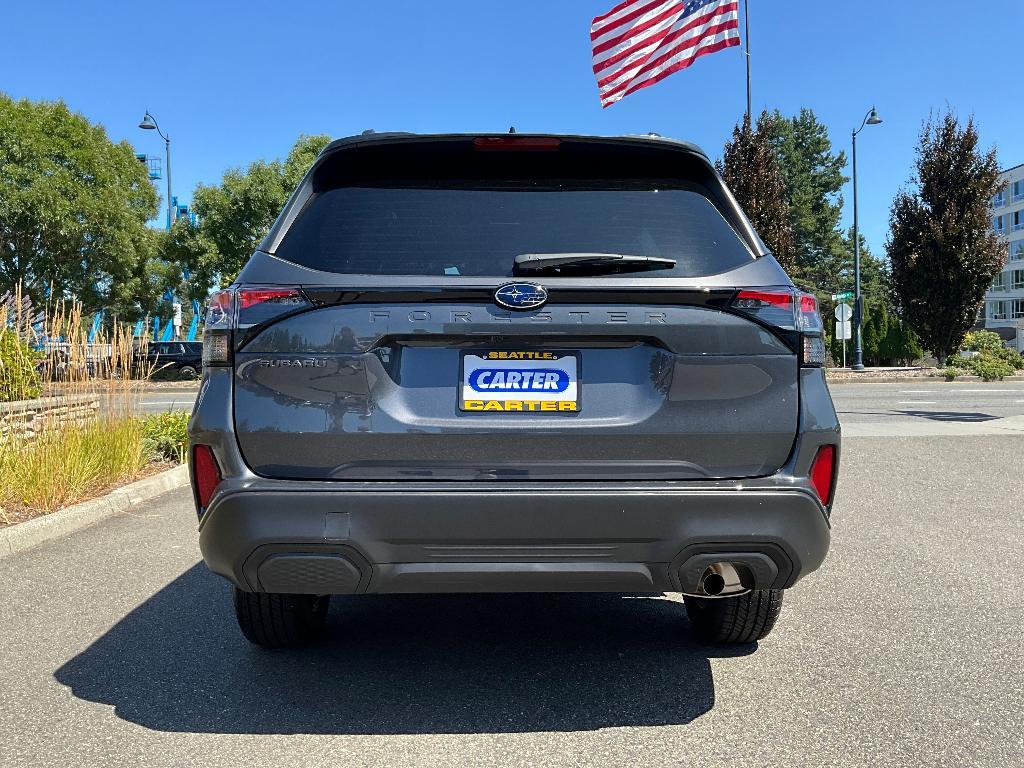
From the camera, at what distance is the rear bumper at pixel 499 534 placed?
2609mm

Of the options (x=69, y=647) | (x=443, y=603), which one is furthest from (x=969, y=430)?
(x=69, y=647)

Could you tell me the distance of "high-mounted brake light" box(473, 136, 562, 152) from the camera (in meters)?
3.00

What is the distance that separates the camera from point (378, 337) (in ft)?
8.75

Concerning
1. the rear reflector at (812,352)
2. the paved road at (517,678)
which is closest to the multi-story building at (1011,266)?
the paved road at (517,678)

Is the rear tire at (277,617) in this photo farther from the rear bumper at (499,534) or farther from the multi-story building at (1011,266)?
the multi-story building at (1011,266)

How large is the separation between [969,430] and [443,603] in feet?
32.2

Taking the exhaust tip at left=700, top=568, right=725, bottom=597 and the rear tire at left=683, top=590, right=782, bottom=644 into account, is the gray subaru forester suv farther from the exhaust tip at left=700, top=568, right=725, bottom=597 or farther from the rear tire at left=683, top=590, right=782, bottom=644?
the rear tire at left=683, top=590, right=782, bottom=644

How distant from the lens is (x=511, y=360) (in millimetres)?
2682

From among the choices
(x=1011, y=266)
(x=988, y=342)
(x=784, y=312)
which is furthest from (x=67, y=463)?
(x=1011, y=266)

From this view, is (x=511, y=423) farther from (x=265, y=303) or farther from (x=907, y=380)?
(x=907, y=380)

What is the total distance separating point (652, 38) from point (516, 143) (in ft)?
45.8

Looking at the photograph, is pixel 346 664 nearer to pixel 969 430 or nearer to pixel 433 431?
pixel 433 431

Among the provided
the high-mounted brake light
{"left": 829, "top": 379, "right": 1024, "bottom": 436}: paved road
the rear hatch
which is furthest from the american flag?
the rear hatch

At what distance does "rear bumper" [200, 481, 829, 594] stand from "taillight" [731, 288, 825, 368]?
455 millimetres
